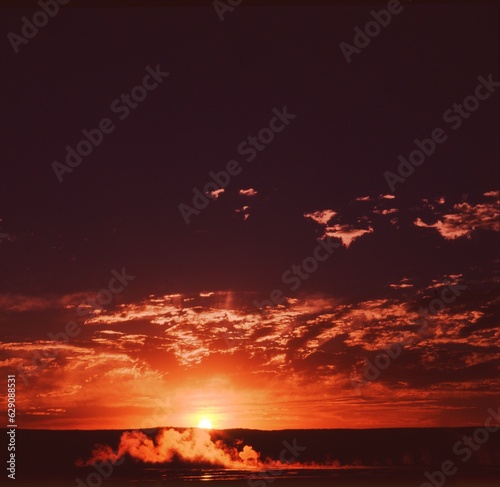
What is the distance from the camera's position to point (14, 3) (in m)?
14.9

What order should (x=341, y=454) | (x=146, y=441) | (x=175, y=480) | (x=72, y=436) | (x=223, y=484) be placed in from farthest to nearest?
1. (x=72, y=436)
2. (x=341, y=454)
3. (x=146, y=441)
4. (x=175, y=480)
5. (x=223, y=484)

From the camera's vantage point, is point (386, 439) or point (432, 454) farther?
point (386, 439)

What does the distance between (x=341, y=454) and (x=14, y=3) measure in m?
88.8

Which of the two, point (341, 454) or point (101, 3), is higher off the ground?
point (101, 3)

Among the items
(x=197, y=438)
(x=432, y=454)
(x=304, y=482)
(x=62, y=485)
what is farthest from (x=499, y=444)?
(x=62, y=485)

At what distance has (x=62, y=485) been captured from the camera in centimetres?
3862

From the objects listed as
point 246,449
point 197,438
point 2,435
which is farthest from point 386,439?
point 2,435

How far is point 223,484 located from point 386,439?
254ft

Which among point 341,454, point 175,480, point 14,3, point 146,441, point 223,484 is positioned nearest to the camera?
point 14,3

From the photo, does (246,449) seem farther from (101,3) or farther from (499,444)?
(101,3)

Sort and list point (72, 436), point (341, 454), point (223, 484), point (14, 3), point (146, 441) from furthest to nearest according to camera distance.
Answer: point (72, 436) → point (341, 454) → point (146, 441) → point (223, 484) → point (14, 3)

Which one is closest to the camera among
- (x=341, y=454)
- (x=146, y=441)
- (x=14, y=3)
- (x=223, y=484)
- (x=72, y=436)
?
(x=14, y=3)

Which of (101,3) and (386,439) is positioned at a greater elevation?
(101,3)

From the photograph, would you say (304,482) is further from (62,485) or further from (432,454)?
(432,454)
